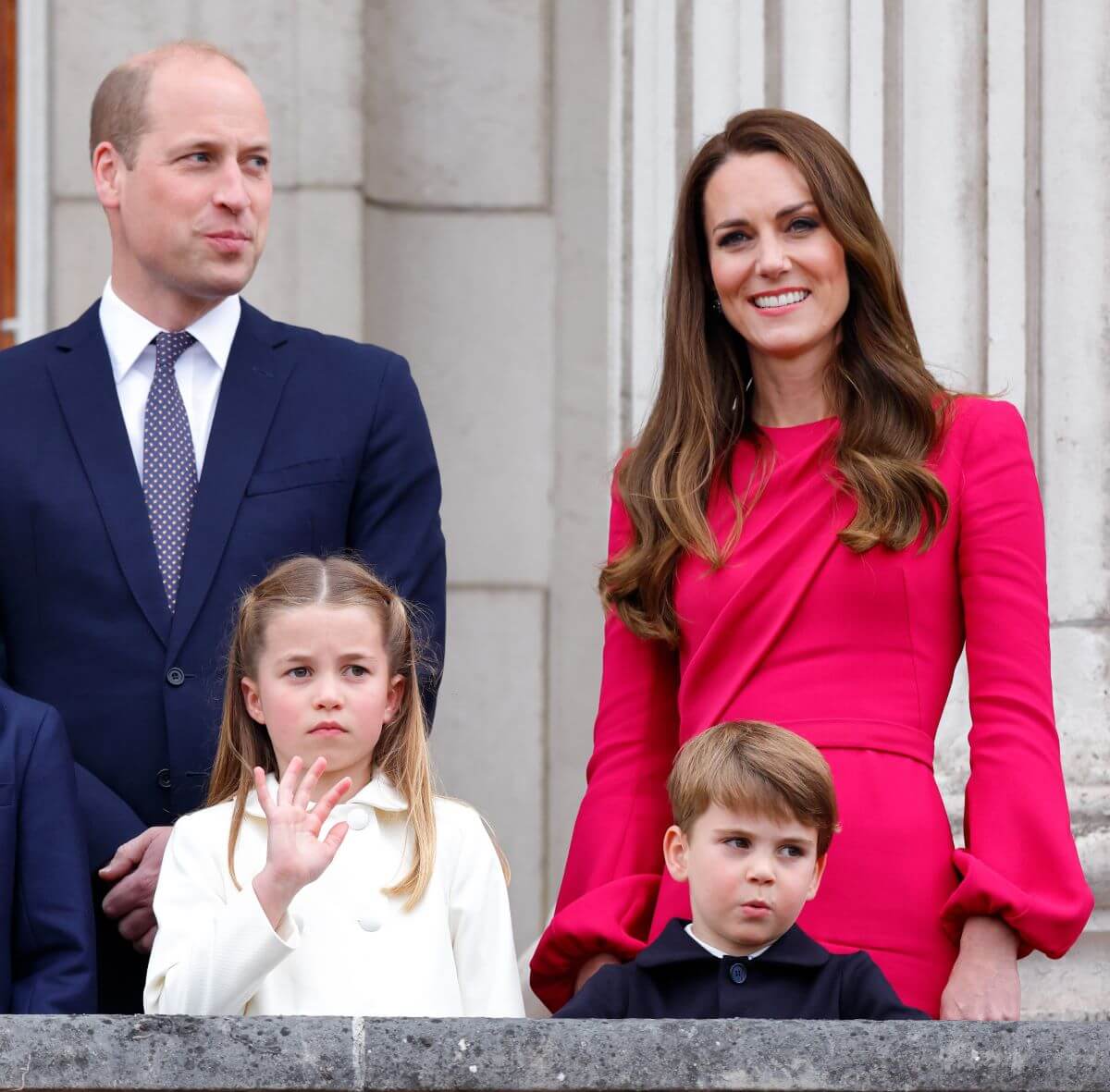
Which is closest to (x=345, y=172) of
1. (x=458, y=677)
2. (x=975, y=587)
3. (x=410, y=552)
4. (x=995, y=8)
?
(x=458, y=677)

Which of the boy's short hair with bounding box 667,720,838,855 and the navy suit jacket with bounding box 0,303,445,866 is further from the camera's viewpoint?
the navy suit jacket with bounding box 0,303,445,866

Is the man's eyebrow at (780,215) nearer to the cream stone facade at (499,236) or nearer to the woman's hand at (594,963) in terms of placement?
the woman's hand at (594,963)

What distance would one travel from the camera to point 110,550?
3.69 metres

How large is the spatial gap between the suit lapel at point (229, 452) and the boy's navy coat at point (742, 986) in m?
1.00

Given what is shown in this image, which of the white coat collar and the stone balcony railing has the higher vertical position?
the white coat collar

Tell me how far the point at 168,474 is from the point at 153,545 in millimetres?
137

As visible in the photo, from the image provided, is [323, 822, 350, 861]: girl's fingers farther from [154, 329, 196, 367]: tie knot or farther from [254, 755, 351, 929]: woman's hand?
[154, 329, 196, 367]: tie knot

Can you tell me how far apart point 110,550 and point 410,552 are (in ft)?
1.56

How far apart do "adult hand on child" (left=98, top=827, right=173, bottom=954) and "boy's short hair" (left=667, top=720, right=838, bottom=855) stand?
2.73ft

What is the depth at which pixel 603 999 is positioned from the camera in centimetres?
305

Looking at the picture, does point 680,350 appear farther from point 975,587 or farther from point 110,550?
point 110,550

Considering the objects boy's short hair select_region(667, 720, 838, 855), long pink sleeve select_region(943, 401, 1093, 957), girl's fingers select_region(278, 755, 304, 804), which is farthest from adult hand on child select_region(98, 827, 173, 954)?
long pink sleeve select_region(943, 401, 1093, 957)

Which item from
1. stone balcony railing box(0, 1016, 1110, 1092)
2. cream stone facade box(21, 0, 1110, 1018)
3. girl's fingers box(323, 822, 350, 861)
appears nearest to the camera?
stone balcony railing box(0, 1016, 1110, 1092)

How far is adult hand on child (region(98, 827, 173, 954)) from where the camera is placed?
3.45m
